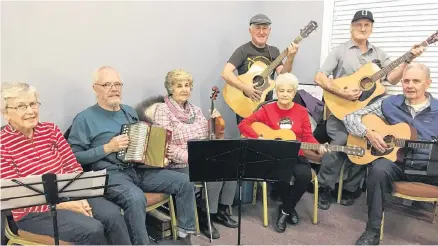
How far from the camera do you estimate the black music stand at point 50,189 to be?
165cm

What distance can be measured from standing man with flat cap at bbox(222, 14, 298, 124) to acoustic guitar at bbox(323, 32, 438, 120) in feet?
1.50

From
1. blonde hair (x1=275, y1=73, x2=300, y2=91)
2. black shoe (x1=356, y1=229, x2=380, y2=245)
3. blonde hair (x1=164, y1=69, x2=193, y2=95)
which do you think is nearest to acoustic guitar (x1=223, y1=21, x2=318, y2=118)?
blonde hair (x1=275, y1=73, x2=300, y2=91)

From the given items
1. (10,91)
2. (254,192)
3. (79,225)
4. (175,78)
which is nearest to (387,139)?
(254,192)

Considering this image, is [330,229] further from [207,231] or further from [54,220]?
[54,220]

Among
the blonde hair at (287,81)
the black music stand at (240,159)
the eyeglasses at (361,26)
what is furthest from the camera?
the eyeglasses at (361,26)

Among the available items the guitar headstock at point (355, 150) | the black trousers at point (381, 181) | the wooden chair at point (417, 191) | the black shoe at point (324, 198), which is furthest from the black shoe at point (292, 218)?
the wooden chair at point (417, 191)

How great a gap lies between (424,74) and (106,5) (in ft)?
7.39

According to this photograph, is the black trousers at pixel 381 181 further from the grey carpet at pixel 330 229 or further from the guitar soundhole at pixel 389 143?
the grey carpet at pixel 330 229

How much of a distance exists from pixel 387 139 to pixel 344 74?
76 centimetres

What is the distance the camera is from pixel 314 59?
3992 mm

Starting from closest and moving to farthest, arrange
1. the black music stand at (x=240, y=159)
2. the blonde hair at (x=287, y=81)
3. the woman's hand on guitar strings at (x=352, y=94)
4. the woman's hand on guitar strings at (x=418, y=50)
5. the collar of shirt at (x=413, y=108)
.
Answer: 1. the black music stand at (x=240, y=159)
2. the collar of shirt at (x=413, y=108)
3. the blonde hair at (x=287, y=81)
4. the woman's hand on guitar strings at (x=418, y=50)
5. the woman's hand on guitar strings at (x=352, y=94)

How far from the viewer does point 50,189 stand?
67.1 inches

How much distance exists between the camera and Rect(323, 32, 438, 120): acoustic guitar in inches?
124

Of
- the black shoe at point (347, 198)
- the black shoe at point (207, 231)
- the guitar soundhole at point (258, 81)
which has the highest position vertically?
the guitar soundhole at point (258, 81)
